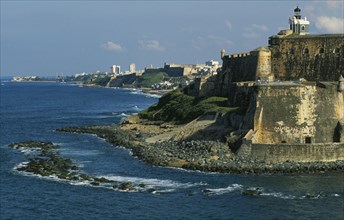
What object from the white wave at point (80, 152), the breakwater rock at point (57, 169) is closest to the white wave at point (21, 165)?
the breakwater rock at point (57, 169)

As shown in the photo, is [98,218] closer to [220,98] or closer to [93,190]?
[93,190]

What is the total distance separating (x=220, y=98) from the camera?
2574 inches

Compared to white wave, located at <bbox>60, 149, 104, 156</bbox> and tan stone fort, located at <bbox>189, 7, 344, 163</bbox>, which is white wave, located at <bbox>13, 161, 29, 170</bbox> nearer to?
white wave, located at <bbox>60, 149, 104, 156</bbox>

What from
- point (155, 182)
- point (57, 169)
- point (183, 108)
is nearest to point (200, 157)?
point (155, 182)

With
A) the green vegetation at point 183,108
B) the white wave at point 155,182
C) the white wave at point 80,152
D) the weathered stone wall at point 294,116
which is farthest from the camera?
the green vegetation at point 183,108

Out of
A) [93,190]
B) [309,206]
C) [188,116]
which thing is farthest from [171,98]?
[309,206]

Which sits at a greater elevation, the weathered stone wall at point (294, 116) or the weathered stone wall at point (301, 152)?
the weathered stone wall at point (294, 116)

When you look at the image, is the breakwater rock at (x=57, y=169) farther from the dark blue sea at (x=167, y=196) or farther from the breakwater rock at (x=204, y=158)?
the breakwater rock at (x=204, y=158)

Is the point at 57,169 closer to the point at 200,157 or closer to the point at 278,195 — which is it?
the point at 200,157

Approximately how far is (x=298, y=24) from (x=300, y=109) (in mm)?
18567

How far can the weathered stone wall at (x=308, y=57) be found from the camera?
57.7 metres

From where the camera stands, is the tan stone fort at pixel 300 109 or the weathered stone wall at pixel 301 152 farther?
the tan stone fort at pixel 300 109

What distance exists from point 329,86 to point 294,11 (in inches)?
691

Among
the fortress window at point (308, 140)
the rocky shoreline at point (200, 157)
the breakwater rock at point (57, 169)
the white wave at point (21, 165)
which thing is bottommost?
the white wave at point (21, 165)
